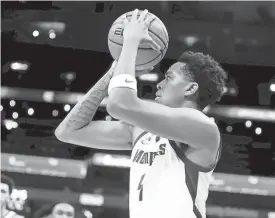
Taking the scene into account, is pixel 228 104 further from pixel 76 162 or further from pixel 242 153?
pixel 76 162

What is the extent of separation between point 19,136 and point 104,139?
415 centimetres

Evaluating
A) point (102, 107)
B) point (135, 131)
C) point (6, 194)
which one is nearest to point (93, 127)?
point (135, 131)

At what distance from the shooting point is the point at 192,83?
2191mm

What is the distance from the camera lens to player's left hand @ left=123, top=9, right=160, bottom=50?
2031 mm

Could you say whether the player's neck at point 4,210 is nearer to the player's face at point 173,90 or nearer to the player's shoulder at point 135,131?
the player's shoulder at point 135,131

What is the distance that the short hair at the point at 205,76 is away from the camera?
2211mm

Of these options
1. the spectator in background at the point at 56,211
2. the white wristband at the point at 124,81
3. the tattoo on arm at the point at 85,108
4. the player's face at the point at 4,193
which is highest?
the white wristband at the point at 124,81

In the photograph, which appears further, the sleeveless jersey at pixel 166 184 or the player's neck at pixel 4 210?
the player's neck at pixel 4 210

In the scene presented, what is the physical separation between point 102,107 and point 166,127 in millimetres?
4018

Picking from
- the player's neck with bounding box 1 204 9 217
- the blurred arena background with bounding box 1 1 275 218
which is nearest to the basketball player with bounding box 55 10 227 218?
the blurred arena background with bounding box 1 1 275 218

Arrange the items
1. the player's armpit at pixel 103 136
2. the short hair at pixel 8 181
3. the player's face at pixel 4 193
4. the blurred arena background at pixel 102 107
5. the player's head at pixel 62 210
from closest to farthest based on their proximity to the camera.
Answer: the player's armpit at pixel 103 136 → the blurred arena background at pixel 102 107 → the player's face at pixel 4 193 → the short hair at pixel 8 181 → the player's head at pixel 62 210

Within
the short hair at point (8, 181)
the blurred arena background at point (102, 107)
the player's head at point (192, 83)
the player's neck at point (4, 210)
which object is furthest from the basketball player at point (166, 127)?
the short hair at point (8, 181)

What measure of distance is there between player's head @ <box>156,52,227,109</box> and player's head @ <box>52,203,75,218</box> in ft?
14.6

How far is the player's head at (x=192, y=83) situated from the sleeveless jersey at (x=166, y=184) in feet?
0.68
